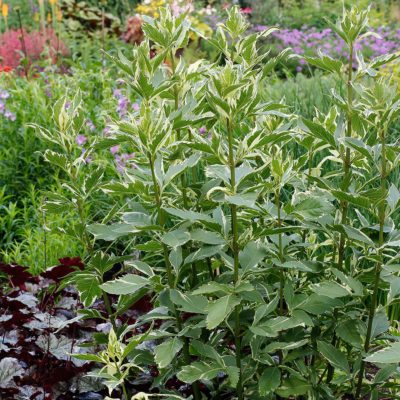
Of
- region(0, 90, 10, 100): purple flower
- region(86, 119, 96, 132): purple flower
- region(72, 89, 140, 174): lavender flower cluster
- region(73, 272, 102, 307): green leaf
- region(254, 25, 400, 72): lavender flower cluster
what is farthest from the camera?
region(254, 25, 400, 72): lavender flower cluster

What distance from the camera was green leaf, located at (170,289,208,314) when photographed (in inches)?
71.2

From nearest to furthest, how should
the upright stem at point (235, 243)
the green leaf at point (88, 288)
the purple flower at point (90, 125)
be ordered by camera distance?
the upright stem at point (235, 243)
the green leaf at point (88, 288)
the purple flower at point (90, 125)

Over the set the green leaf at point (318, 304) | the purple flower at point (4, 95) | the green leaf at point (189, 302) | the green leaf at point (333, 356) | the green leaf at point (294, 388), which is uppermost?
the green leaf at point (189, 302)

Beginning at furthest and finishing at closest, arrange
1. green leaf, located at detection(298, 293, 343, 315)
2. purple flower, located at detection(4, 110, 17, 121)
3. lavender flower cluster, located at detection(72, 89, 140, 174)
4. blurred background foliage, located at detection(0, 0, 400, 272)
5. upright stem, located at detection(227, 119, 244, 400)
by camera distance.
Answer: purple flower, located at detection(4, 110, 17, 121) < lavender flower cluster, located at detection(72, 89, 140, 174) < blurred background foliage, located at detection(0, 0, 400, 272) < green leaf, located at detection(298, 293, 343, 315) < upright stem, located at detection(227, 119, 244, 400)

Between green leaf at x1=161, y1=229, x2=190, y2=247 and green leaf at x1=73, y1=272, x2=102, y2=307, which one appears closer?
green leaf at x1=161, y1=229, x2=190, y2=247

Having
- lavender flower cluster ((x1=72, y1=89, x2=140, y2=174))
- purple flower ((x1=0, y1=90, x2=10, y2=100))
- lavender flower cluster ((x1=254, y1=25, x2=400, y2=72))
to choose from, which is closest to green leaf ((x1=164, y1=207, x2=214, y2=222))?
lavender flower cluster ((x1=72, y1=89, x2=140, y2=174))

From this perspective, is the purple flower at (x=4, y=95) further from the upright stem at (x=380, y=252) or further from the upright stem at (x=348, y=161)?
the upright stem at (x=380, y=252)

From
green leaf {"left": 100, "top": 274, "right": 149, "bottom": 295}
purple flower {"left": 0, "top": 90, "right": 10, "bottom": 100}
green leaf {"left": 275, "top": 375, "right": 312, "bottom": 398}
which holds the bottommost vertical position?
purple flower {"left": 0, "top": 90, "right": 10, "bottom": 100}

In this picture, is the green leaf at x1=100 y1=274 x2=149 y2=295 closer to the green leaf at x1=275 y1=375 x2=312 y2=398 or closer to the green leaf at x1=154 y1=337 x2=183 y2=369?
the green leaf at x1=154 y1=337 x2=183 y2=369

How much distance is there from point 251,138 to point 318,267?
1.36 ft

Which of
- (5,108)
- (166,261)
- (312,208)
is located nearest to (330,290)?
(312,208)

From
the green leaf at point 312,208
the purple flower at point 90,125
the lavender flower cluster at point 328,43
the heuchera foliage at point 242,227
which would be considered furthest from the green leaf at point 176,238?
the lavender flower cluster at point 328,43

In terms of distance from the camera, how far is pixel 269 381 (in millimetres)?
1883

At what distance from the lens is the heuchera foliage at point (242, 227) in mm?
1767
